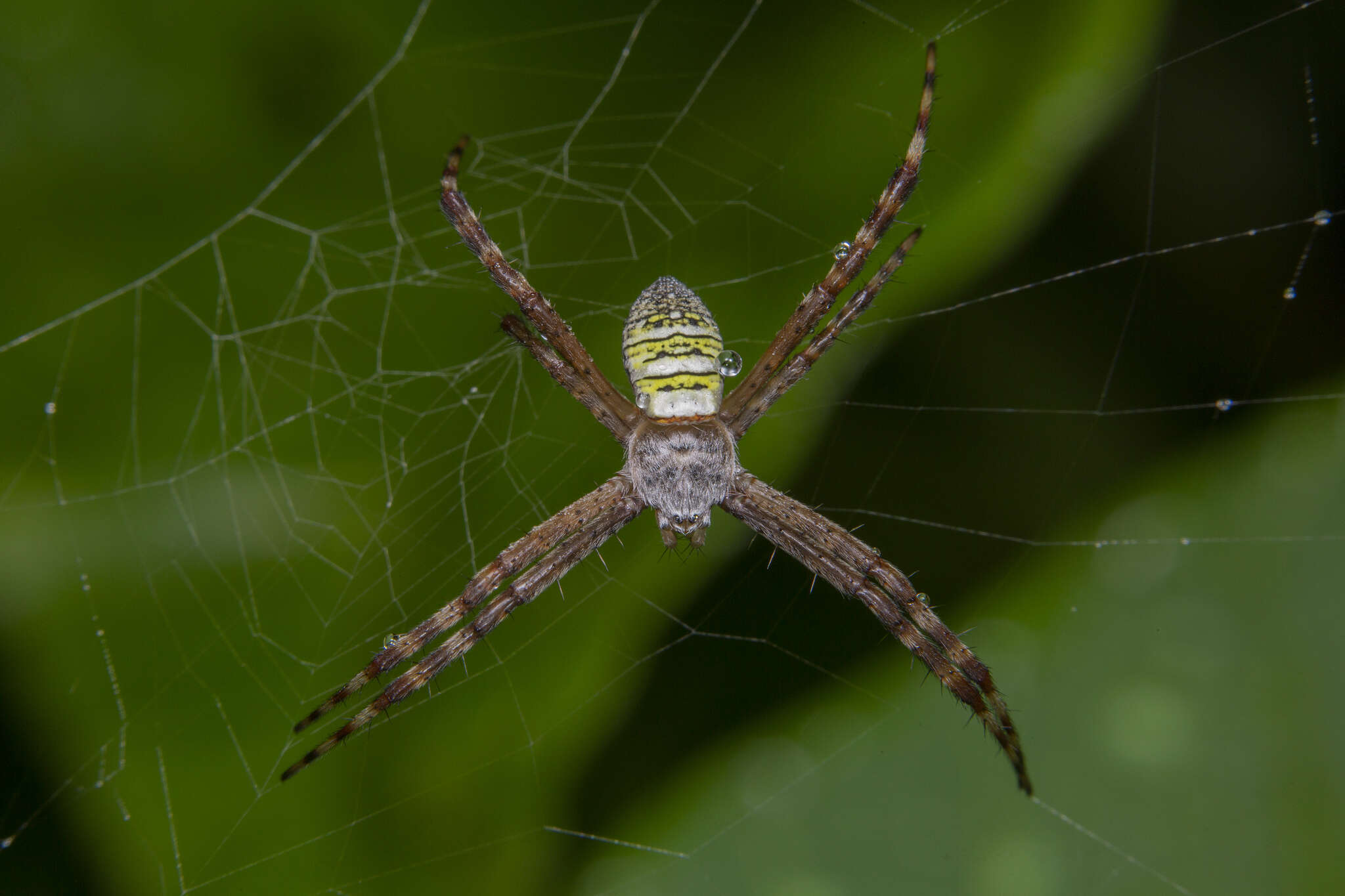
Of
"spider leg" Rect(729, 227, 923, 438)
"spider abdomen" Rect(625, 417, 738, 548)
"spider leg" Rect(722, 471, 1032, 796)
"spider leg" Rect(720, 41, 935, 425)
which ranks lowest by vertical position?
"spider leg" Rect(722, 471, 1032, 796)

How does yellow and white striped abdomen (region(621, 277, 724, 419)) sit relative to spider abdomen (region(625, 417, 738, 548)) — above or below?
above

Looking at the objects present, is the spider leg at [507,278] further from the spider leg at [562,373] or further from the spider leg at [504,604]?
the spider leg at [504,604]

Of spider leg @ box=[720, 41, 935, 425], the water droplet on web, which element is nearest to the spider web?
spider leg @ box=[720, 41, 935, 425]

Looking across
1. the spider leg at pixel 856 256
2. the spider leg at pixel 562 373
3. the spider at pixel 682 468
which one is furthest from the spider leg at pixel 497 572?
the spider leg at pixel 856 256

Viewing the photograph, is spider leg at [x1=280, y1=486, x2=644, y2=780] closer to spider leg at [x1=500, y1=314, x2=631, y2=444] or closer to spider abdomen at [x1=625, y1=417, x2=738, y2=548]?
spider abdomen at [x1=625, y1=417, x2=738, y2=548]

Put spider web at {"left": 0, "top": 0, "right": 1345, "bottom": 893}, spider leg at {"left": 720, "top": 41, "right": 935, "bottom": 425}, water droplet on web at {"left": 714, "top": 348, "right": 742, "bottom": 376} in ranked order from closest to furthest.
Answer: spider web at {"left": 0, "top": 0, "right": 1345, "bottom": 893} → spider leg at {"left": 720, "top": 41, "right": 935, "bottom": 425} → water droplet on web at {"left": 714, "top": 348, "right": 742, "bottom": 376}

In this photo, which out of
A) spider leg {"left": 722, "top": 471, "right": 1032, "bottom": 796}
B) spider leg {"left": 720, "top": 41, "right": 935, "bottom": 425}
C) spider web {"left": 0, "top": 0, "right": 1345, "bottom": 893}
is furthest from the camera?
spider leg {"left": 722, "top": 471, "right": 1032, "bottom": 796}

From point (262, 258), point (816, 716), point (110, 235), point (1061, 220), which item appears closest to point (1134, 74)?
point (1061, 220)

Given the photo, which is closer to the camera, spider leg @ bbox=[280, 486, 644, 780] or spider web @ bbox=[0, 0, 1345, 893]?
spider web @ bbox=[0, 0, 1345, 893]
